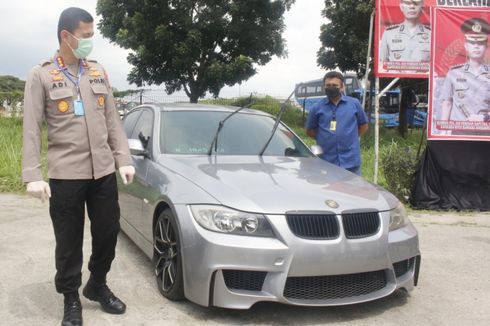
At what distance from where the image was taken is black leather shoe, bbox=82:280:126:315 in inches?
134

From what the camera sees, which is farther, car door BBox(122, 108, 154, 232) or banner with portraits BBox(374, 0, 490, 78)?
banner with portraits BBox(374, 0, 490, 78)

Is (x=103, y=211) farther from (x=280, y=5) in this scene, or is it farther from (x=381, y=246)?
(x=280, y=5)

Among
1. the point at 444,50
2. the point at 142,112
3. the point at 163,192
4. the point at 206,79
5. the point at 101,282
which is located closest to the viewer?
the point at 101,282

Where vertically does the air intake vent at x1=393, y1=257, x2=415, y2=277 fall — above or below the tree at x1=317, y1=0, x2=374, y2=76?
below

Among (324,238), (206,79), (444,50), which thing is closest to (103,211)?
(324,238)

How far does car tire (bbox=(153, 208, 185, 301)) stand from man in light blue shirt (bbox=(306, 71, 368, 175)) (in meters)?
2.26

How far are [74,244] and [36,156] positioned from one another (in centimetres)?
58

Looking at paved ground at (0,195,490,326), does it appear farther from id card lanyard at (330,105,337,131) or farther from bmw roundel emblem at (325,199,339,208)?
id card lanyard at (330,105,337,131)

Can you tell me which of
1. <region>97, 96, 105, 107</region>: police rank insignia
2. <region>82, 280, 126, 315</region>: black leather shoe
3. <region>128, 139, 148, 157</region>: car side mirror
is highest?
<region>97, 96, 105, 107</region>: police rank insignia

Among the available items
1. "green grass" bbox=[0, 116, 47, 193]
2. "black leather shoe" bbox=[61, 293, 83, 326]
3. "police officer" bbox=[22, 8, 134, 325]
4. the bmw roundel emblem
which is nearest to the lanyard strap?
"police officer" bbox=[22, 8, 134, 325]

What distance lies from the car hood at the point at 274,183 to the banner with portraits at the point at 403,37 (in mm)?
4083

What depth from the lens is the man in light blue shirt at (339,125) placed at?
17.4 feet

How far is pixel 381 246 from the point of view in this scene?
11.0 ft

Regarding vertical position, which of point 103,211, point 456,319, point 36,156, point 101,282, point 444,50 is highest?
point 444,50
